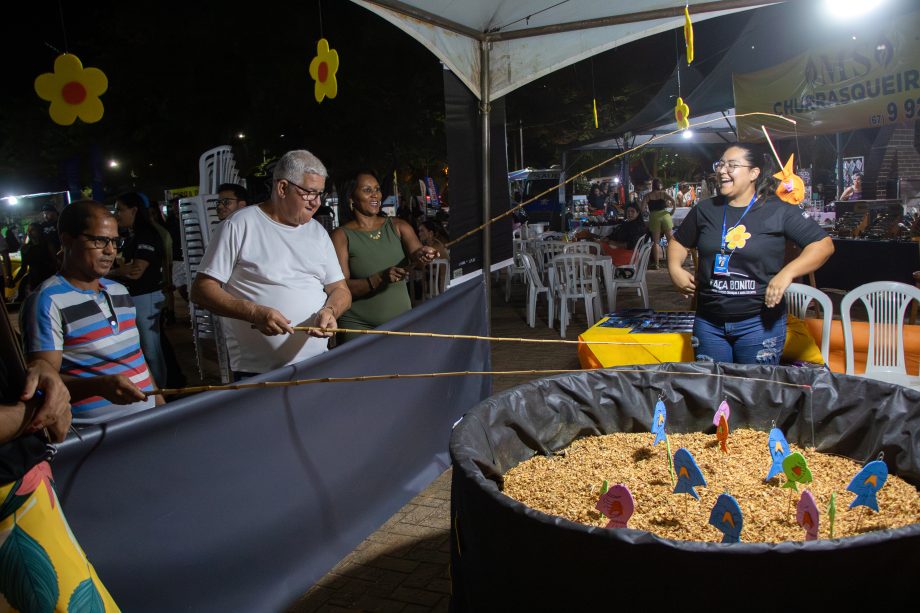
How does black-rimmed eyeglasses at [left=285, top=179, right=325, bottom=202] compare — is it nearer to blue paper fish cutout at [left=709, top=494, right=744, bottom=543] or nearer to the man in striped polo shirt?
the man in striped polo shirt

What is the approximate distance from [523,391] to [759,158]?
1.84 meters

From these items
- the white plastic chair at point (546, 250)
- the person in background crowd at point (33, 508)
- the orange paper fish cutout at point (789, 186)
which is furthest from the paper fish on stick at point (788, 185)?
the white plastic chair at point (546, 250)

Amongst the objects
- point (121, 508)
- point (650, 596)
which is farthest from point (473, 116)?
point (650, 596)

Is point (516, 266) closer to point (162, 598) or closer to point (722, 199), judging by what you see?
point (722, 199)

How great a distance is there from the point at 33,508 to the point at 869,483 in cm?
207

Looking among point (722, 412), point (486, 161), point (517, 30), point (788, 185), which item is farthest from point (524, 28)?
point (722, 412)

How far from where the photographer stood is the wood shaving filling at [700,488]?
1934 millimetres

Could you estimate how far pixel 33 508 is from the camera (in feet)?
4.30

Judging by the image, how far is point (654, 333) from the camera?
5.14 m

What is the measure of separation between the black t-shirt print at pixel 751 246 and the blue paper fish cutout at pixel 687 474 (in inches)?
60.0

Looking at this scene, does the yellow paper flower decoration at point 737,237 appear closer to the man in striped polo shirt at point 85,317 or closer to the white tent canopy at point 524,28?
the white tent canopy at point 524,28

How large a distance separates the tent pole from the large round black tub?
2359mm

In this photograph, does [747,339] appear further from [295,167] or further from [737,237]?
[295,167]

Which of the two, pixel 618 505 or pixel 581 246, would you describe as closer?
pixel 618 505
